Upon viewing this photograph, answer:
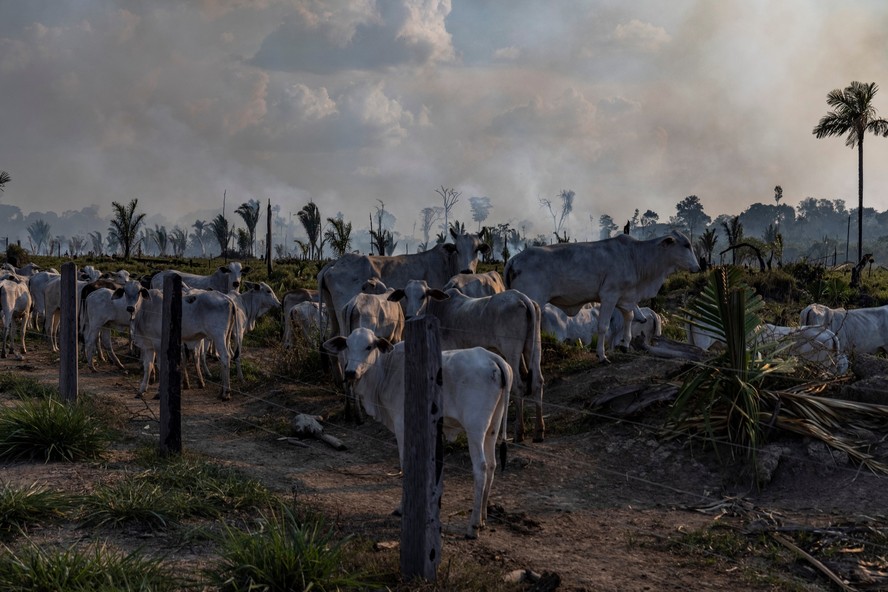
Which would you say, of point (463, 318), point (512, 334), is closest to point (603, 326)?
point (463, 318)

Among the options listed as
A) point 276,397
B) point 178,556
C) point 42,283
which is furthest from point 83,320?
point 178,556

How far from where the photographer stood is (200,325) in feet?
43.4

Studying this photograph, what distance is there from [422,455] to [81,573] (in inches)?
87.4

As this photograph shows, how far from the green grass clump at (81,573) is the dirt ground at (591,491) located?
1.82 ft

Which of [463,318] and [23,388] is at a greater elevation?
[463,318]

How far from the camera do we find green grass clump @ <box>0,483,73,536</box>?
19.2ft

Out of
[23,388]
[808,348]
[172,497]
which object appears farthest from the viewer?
[23,388]

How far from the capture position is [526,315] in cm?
978

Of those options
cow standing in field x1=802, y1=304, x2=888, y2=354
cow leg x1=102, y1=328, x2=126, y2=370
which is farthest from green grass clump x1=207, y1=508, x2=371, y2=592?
cow leg x1=102, y1=328, x2=126, y2=370

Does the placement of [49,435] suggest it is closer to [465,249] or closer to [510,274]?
[510,274]

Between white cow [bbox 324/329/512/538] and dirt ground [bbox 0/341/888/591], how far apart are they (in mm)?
513

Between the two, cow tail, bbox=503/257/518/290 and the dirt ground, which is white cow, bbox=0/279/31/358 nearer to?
the dirt ground

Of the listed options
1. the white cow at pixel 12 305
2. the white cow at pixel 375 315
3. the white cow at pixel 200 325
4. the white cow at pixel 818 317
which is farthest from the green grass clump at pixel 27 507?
the white cow at pixel 12 305

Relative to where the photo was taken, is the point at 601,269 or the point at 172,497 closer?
the point at 172,497
